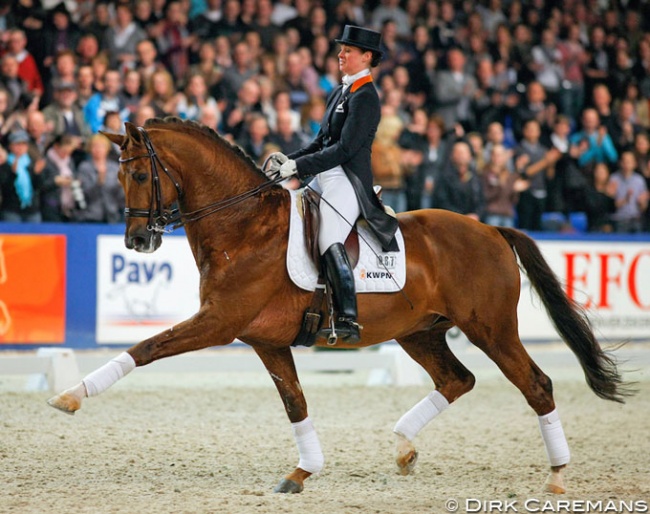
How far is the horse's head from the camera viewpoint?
5527 mm

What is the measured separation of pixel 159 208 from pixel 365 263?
1316 mm

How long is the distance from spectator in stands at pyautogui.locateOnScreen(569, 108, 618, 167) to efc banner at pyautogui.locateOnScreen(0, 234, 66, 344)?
8306mm

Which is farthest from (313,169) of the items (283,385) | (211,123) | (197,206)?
(211,123)

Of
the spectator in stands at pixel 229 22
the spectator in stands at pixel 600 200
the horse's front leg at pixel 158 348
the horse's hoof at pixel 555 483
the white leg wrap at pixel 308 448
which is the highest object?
the spectator in stands at pixel 229 22

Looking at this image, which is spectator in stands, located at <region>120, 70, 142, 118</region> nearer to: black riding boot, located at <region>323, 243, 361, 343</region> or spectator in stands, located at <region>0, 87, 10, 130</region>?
spectator in stands, located at <region>0, 87, 10, 130</region>

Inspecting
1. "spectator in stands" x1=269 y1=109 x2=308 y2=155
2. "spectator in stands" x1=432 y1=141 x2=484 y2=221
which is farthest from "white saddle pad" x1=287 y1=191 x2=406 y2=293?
"spectator in stands" x1=432 y1=141 x2=484 y2=221

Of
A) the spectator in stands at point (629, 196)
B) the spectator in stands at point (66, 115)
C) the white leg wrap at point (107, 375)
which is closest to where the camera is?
the white leg wrap at point (107, 375)

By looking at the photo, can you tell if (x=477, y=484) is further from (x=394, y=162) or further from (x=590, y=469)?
(x=394, y=162)

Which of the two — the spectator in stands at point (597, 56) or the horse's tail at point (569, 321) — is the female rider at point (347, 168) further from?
the spectator in stands at point (597, 56)

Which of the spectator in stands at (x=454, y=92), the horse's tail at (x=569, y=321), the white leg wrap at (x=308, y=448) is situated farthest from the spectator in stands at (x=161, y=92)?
the white leg wrap at (x=308, y=448)

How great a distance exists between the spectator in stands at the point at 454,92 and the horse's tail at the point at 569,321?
315 inches

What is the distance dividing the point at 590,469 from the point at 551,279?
1304 mm

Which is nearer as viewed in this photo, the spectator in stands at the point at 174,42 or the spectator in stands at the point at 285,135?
the spectator in stands at the point at 285,135

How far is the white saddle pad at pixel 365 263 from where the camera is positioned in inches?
229
